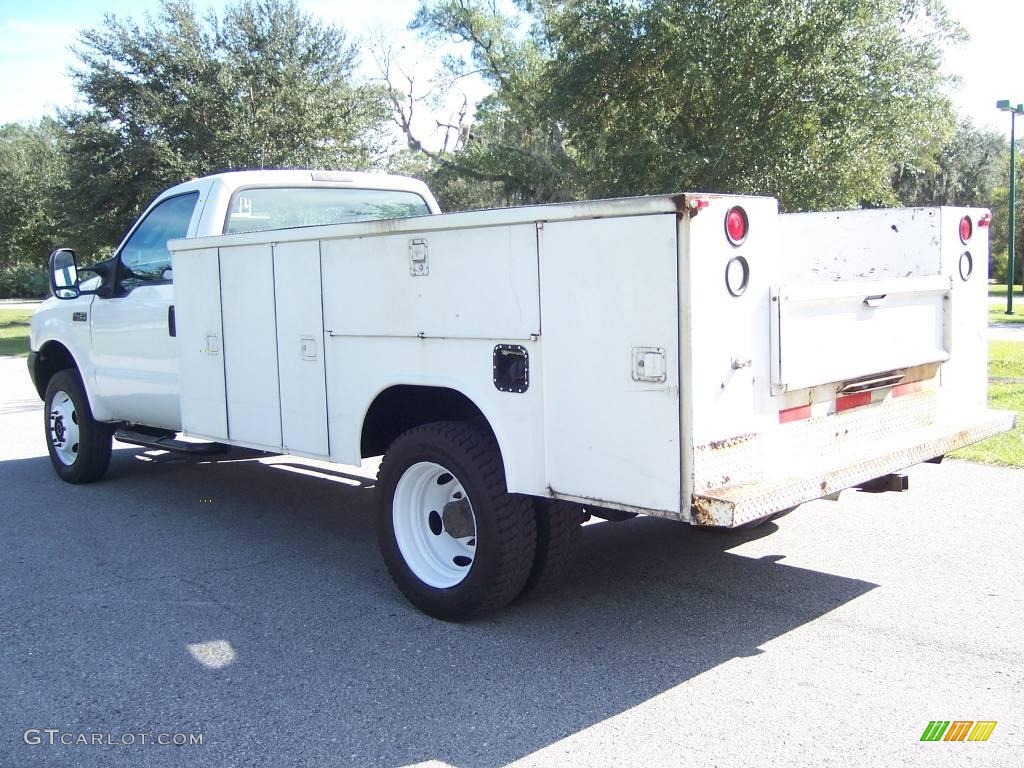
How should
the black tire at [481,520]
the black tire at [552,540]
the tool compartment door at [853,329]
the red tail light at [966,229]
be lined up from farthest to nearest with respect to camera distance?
the red tail light at [966,229] → the black tire at [552,540] → the black tire at [481,520] → the tool compartment door at [853,329]

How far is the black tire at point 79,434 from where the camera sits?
7629mm

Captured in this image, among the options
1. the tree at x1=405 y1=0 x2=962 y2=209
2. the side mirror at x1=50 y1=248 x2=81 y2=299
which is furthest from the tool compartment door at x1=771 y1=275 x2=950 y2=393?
the tree at x1=405 y1=0 x2=962 y2=209

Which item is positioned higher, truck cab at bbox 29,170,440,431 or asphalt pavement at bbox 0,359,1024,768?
truck cab at bbox 29,170,440,431

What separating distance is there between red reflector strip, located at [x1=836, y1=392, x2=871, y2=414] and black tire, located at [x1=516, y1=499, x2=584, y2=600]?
4.04ft

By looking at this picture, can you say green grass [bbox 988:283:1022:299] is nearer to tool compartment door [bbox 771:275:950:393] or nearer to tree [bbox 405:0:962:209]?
tree [bbox 405:0:962:209]

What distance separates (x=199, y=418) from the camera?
6180mm

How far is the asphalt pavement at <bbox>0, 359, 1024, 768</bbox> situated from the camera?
3.45 m

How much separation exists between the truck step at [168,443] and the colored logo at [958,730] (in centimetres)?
440

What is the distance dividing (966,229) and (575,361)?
95.1 inches

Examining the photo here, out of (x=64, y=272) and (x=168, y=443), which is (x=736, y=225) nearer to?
(x=168, y=443)

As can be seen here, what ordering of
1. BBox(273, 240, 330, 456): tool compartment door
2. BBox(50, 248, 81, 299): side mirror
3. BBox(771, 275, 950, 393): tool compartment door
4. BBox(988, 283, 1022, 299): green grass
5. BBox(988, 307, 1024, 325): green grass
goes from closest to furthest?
1. BBox(771, 275, 950, 393): tool compartment door
2. BBox(273, 240, 330, 456): tool compartment door
3. BBox(50, 248, 81, 299): side mirror
4. BBox(988, 307, 1024, 325): green grass
5. BBox(988, 283, 1022, 299): green grass

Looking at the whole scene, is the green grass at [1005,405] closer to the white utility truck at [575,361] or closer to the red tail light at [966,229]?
the red tail light at [966,229]

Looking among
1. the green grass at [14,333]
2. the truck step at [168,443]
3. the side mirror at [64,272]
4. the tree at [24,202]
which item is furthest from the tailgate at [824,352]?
the tree at [24,202]

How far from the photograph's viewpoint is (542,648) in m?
4.28
